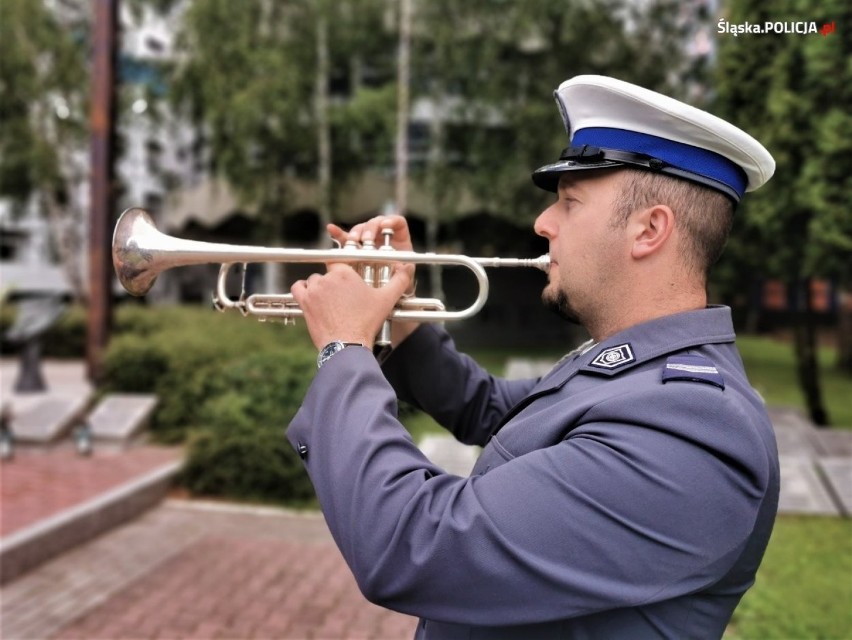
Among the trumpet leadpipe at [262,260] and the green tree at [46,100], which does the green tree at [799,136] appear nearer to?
the trumpet leadpipe at [262,260]

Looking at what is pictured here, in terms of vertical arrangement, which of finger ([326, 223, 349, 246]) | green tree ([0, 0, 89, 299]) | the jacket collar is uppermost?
green tree ([0, 0, 89, 299])

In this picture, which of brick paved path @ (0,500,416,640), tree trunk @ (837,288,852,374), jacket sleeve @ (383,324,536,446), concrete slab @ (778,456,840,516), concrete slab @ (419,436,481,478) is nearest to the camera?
jacket sleeve @ (383,324,536,446)

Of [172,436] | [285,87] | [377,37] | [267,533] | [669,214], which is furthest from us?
[377,37]

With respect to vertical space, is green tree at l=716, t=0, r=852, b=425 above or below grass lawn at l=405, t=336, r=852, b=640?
above

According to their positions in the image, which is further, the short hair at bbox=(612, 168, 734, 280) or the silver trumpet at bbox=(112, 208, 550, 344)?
the silver trumpet at bbox=(112, 208, 550, 344)

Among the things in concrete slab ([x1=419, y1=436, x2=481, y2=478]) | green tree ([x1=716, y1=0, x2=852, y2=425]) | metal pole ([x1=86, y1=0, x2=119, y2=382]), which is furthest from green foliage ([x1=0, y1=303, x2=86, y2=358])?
green tree ([x1=716, y1=0, x2=852, y2=425])

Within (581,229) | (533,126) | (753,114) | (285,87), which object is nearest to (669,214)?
(581,229)

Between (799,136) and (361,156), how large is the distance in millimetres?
13474

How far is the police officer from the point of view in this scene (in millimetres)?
1193

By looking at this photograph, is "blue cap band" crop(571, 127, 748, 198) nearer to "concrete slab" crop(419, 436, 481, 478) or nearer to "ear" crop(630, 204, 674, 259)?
"ear" crop(630, 204, 674, 259)

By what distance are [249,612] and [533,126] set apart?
528 inches

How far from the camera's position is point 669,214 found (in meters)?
1.41

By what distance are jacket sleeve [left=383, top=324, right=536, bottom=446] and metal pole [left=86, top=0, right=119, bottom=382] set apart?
8288 mm

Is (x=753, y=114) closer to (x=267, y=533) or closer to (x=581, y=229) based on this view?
(x=267, y=533)
